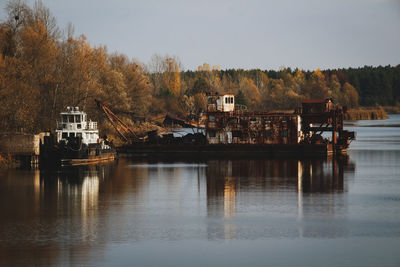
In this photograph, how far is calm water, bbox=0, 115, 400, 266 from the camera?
22875 millimetres

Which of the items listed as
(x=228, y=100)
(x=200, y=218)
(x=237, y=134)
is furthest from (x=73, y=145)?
(x=200, y=218)

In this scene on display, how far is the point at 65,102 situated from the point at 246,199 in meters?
38.5

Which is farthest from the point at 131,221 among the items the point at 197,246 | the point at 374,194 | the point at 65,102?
the point at 65,102

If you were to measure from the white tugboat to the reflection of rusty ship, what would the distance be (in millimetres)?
13410

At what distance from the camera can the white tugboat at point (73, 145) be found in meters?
56.3

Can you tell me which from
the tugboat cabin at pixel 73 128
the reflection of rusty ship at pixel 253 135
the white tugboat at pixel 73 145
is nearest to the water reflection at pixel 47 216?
the white tugboat at pixel 73 145

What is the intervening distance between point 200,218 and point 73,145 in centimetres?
2829

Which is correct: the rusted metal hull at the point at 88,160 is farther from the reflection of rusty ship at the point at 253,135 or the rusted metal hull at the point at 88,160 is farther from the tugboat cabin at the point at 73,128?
the reflection of rusty ship at the point at 253,135

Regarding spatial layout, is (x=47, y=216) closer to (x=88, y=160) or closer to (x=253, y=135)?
(x=88, y=160)

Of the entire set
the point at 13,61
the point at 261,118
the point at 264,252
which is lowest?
the point at 264,252

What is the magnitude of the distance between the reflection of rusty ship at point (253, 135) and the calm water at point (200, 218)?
18.7 m

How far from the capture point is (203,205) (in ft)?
113

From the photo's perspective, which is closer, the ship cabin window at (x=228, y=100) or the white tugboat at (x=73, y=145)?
the white tugboat at (x=73, y=145)

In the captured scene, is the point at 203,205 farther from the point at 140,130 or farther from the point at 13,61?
the point at 140,130
